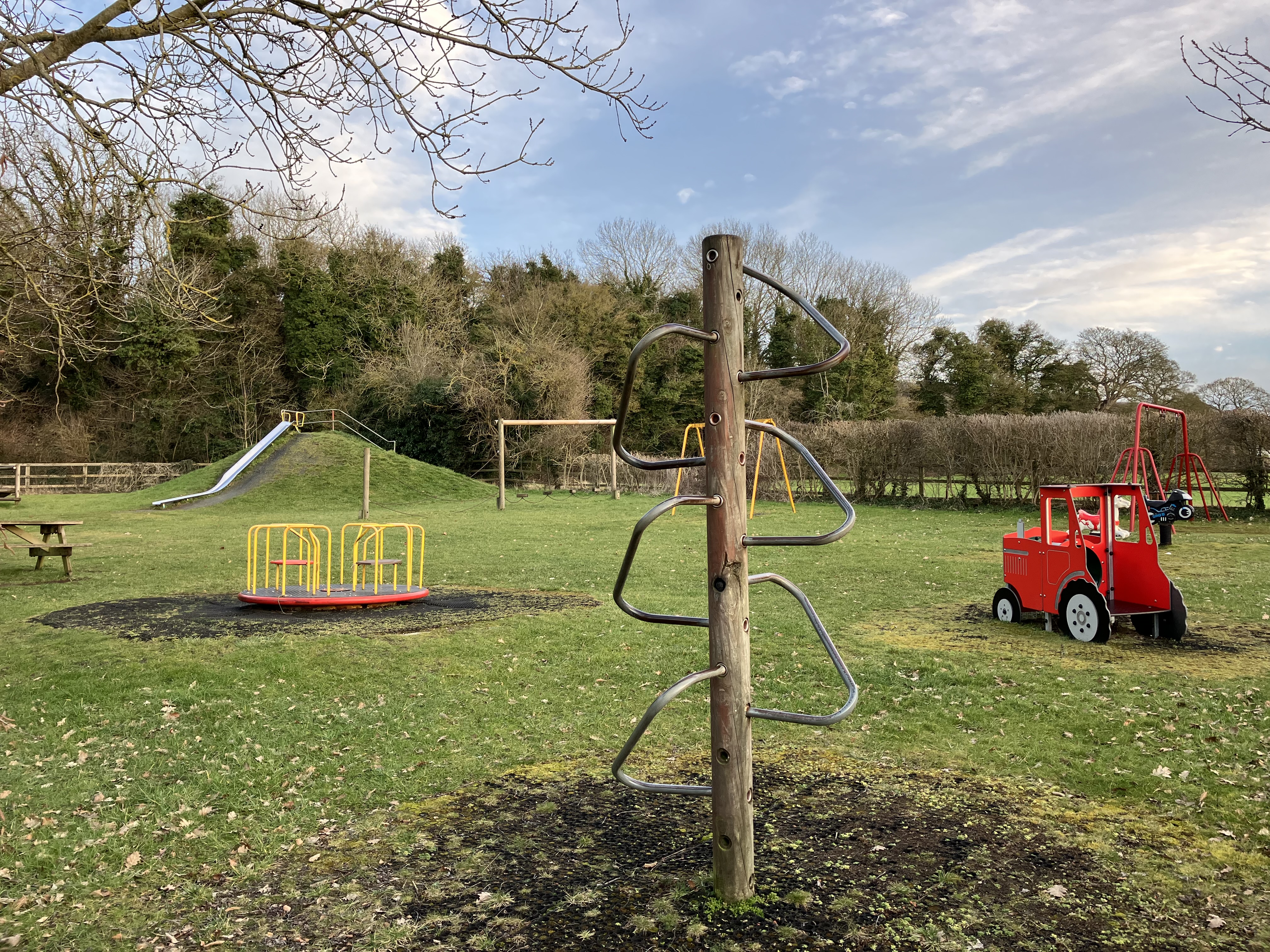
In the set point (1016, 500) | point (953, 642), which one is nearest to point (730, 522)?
point (953, 642)

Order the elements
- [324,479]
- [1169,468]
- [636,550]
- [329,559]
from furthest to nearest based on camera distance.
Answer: [324,479], [1169,468], [329,559], [636,550]

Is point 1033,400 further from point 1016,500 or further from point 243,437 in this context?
point 243,437

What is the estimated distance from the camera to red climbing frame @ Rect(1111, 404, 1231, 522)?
15.1m

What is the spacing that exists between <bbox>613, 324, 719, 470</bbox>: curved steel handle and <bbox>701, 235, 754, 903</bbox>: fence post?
63 millimetres

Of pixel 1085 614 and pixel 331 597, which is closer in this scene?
pixel 1085 614

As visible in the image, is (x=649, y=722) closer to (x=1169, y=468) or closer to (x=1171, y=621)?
(x=1171, y=621)

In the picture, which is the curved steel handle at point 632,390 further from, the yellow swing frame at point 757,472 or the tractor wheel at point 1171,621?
the yellow swing frame at point 757,472

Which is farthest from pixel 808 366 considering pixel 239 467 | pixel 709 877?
pixel 239 467

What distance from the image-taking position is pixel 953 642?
25.1 ft

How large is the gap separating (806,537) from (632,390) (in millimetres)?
800

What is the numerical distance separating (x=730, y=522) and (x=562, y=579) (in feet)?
29.4

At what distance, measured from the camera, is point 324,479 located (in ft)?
97.6

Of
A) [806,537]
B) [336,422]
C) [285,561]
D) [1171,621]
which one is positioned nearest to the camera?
[806,537]

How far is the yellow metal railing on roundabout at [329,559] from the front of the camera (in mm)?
9977
